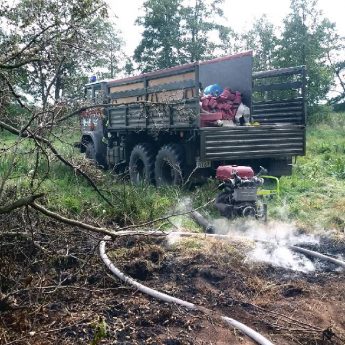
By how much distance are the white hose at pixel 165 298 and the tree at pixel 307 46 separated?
17333 mm

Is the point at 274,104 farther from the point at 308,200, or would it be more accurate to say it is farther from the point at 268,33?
the point at 268,33

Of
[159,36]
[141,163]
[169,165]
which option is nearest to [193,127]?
[169,165]

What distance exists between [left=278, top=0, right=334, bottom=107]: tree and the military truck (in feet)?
35.4

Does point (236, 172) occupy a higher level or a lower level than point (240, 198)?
higher

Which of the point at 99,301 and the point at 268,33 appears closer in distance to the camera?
the point at 99,301

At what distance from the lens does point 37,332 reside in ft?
11.4

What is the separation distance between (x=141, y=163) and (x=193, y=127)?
2494mm

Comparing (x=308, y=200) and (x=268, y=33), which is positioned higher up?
(x=268, y=33)

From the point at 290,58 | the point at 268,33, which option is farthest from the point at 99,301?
the point at 268,33

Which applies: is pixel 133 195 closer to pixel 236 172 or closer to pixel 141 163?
pixel 236 172

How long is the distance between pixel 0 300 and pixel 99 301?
97cm

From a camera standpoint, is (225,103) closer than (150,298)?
No

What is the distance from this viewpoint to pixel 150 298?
4504 mm

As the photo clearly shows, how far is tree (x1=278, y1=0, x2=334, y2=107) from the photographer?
20781 millimetres
